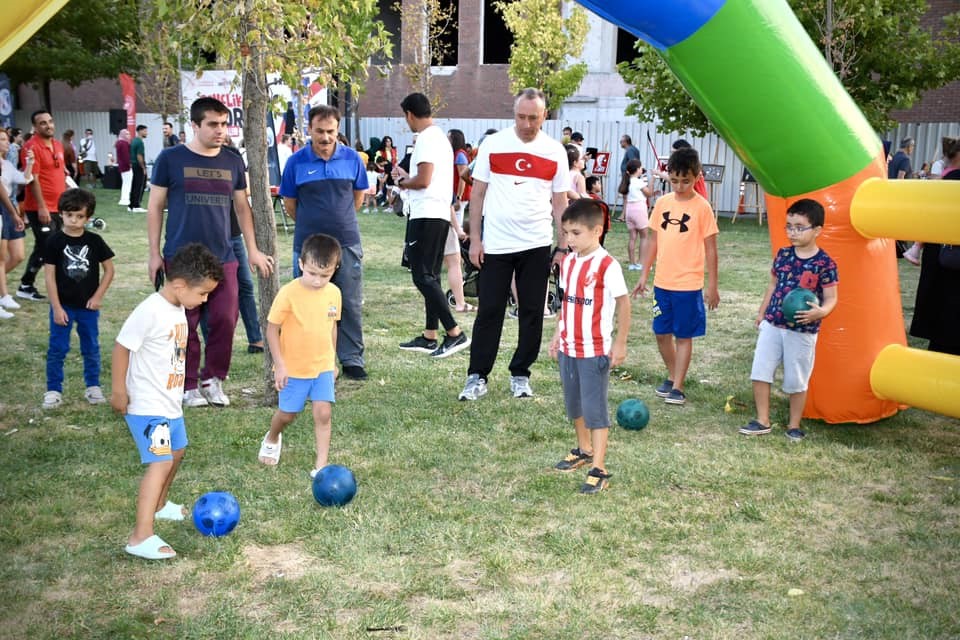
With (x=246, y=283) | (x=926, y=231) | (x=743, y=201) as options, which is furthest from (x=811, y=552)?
(x=743, y=201)

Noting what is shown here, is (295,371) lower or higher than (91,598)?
higher

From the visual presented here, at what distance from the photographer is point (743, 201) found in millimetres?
26031

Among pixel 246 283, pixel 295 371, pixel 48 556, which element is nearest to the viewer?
pixel 48 556

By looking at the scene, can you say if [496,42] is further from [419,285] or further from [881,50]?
[419,285]

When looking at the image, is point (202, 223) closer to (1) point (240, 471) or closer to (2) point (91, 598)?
(1) point (240, 471)

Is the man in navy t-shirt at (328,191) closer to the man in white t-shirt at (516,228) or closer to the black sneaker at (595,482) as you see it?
the man in white t-shirt at (516,228)

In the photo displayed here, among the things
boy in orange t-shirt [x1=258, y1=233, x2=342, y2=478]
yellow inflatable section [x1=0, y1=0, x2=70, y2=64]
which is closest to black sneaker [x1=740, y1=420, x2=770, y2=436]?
boy in orange t-shirt [x1=258, y1=233, x2=342, y2=478]

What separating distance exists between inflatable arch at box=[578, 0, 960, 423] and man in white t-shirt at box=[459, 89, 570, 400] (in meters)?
1.12

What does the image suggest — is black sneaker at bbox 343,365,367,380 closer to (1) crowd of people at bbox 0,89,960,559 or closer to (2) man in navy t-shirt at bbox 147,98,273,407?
(1) crowd of people at bbox 0,89,960,559

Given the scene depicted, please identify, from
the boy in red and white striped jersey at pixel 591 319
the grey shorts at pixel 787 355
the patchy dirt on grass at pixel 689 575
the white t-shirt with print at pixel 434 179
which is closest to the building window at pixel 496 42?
the white t-shirt with print at pixel 434 179

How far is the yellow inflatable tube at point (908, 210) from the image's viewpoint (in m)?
5.70

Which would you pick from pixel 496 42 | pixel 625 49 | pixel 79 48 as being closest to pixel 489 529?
pixel 625 49

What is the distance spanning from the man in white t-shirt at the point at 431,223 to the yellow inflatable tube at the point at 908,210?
3778 millimetres

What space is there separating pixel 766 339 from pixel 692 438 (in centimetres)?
86
